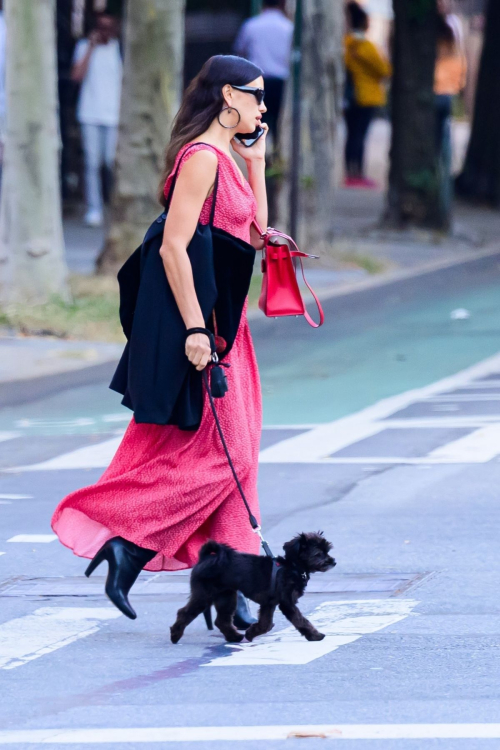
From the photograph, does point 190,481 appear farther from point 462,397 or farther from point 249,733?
point 462,397

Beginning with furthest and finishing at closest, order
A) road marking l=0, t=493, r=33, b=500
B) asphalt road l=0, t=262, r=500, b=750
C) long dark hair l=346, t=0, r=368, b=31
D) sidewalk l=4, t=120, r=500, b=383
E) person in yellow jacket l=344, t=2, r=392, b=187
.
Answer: person in yellow jacket l=344, t=2, r=392, b=187 → long dark hair l=346, t=0, r=368, b=31 → sidewalk l=4, t=120, r=500, b=383 → road marking l=0, t=493, r=33, b=500 → asphalt road l=0, t=262, r=500, b=750

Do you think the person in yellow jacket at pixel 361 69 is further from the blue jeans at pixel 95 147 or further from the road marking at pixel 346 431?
the road marking at pixel 346 431

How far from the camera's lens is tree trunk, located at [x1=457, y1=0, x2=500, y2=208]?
23641 millimetres

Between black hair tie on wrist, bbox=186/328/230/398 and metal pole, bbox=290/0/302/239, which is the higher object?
black hair tie on wrist, bbox=186/328/230/398

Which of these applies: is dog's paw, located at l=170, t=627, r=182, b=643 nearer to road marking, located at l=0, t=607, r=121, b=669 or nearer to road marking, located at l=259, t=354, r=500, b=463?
road marking, located at l=0, t=607, r=121, b=669

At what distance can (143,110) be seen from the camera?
13.4m

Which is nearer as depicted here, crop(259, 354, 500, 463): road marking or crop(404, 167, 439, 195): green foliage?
crop(259, 354, 500, 463): road marking

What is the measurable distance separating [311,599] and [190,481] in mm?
846

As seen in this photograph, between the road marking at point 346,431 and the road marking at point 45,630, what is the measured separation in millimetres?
2729

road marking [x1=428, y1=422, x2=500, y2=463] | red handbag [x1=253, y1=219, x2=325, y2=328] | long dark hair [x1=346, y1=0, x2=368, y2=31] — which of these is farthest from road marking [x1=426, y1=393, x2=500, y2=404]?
long dark hair [x1=346, y1=0, x2=368, y2=31]

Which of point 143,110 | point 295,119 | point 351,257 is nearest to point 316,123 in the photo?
point 295,119

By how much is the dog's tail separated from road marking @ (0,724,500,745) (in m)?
0.72

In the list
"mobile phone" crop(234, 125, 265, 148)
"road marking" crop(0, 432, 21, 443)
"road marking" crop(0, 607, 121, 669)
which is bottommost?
"road marking" crop(0, 432, 21, 443)

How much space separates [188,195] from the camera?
4578mm
